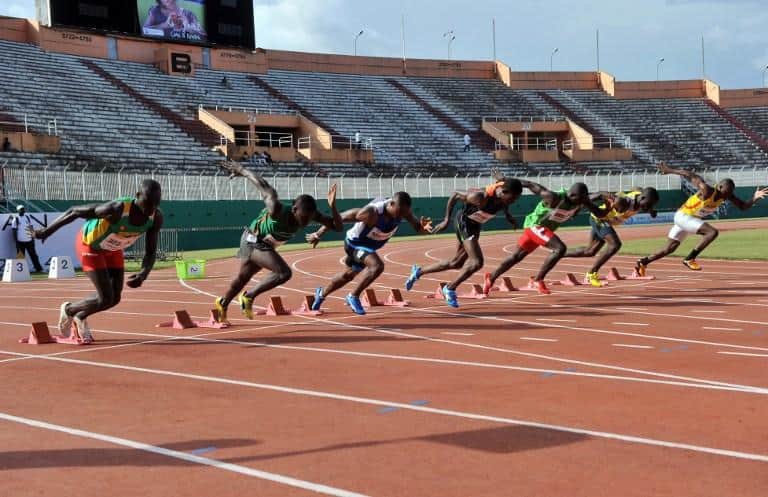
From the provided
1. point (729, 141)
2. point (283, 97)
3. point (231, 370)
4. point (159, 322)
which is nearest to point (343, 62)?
point (283, 97)

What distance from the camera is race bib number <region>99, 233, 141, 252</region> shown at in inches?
399

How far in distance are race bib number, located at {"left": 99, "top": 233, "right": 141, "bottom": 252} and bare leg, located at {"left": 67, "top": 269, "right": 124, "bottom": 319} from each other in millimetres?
339

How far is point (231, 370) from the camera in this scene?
847cm

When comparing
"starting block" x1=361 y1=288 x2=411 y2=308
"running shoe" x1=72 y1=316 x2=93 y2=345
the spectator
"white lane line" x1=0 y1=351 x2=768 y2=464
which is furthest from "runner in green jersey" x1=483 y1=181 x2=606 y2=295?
the spectator

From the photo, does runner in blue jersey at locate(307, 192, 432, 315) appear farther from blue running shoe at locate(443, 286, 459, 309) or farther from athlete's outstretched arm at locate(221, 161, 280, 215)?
athlete's outstretched arm at locate(221, 161, 280, 215)

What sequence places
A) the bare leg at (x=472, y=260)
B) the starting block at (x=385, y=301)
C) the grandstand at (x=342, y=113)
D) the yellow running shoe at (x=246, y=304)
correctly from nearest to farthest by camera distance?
1. the yellow running shoe at (x=246, y=304)
2. the starting block at (x=385, y=301)
3. the bare leg at (x=472, y=260)
4. the grandstand at (x=342, y=113)

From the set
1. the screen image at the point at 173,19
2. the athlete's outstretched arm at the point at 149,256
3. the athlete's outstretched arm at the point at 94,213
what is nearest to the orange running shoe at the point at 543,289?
Answer: the athlete's outstretched arm at the point at 149,256

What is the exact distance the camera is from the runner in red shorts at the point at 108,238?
9.84m

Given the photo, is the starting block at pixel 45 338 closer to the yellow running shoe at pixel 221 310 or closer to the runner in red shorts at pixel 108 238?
the runner in red shorts at pixel 108 238

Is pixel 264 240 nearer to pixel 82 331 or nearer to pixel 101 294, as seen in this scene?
pixel 101 294

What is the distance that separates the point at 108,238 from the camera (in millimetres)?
10117

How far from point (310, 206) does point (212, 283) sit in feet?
30.8

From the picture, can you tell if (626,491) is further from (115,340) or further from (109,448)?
(115,340)

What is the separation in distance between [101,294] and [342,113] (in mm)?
49567
